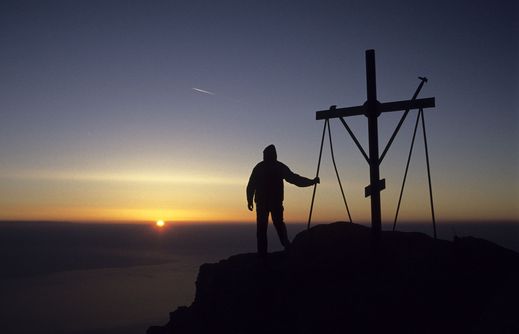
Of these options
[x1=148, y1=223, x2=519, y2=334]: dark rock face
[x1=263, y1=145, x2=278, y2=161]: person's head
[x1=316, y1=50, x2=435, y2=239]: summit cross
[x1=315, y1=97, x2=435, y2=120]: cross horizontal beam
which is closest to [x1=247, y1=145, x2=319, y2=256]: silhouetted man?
[x1=263, y1=145, x2=278, y2=161]: person's head

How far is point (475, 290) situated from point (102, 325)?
124 meters

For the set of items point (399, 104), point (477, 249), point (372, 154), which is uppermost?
point (399, 104)

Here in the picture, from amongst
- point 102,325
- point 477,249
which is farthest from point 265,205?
point 102,325

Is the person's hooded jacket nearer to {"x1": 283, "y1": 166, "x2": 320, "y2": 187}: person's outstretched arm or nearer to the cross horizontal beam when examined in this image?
{"x1": 283, "y1": 166, "x2": 320, "y2": 187}: person's outstretched arm

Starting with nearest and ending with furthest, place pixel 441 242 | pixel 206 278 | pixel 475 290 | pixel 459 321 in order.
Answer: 1. pixel 459 321
2. pixel 475 290
3. pixel 441 242
4. pixel 206 278

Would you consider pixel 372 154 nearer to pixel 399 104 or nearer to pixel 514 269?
pixel 399 104

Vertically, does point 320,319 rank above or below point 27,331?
above

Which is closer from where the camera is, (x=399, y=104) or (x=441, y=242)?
(x=441, y=242)

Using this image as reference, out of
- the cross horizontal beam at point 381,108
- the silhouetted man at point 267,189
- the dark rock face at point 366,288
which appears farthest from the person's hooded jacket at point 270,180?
the cross horizontal beam at point 381,108

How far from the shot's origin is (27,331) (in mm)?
109875

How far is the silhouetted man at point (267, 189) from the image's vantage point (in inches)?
411

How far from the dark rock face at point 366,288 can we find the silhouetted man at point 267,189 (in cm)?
89

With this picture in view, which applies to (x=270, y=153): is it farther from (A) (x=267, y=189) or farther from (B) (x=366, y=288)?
(B) (x=366, y=288)

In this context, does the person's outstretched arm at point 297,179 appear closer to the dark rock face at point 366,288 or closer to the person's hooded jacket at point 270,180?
the person's hooded jacket at point 270,180
